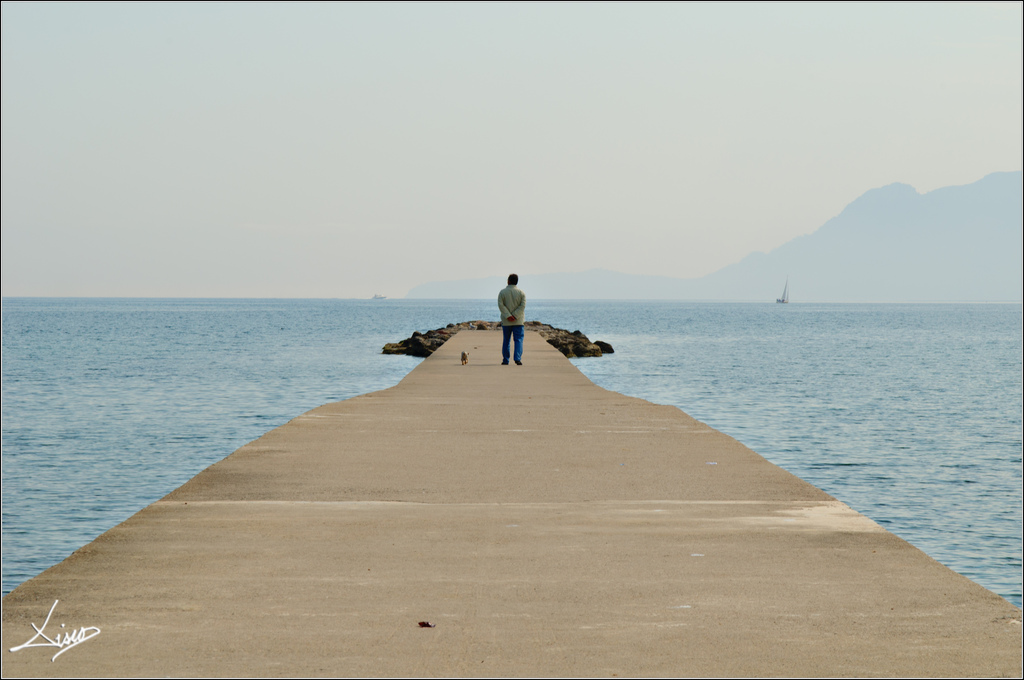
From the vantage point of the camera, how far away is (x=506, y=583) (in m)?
4.96

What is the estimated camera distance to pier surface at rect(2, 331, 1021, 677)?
3.94 metres

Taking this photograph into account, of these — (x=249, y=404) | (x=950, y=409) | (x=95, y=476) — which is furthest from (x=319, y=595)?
(x=950, y=409)

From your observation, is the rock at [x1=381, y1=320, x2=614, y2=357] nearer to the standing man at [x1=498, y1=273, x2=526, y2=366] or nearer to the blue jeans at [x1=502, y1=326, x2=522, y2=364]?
the blue jeans at [x1=502, y1=326, x2=522, y2=364]

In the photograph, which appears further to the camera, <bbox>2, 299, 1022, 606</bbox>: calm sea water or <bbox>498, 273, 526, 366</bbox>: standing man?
<bbox>498, 273, 526, 366</bbox>: standing man

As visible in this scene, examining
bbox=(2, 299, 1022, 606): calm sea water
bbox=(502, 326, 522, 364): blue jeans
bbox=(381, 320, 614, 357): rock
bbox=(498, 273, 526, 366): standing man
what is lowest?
bbox=(2, 299, 1022, 606): calm sea water

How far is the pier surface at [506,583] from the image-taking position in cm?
394

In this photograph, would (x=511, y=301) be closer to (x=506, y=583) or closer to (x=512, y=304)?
(x=512, y=304)

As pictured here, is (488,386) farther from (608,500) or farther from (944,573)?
(944,573)

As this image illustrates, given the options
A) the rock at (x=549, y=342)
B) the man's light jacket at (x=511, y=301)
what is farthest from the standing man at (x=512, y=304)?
the rock at (x=549, y=342)

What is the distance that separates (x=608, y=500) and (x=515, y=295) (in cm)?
1368

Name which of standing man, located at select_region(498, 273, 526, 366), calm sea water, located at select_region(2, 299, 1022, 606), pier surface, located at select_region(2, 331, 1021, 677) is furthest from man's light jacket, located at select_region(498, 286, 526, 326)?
pier surface, located at select_region(2, 331, 1021, 677)

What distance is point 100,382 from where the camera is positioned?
34.4 meters

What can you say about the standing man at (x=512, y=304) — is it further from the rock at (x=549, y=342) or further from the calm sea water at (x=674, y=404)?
the rock at (x=549, y=342)

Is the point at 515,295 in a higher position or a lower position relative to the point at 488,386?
higher
